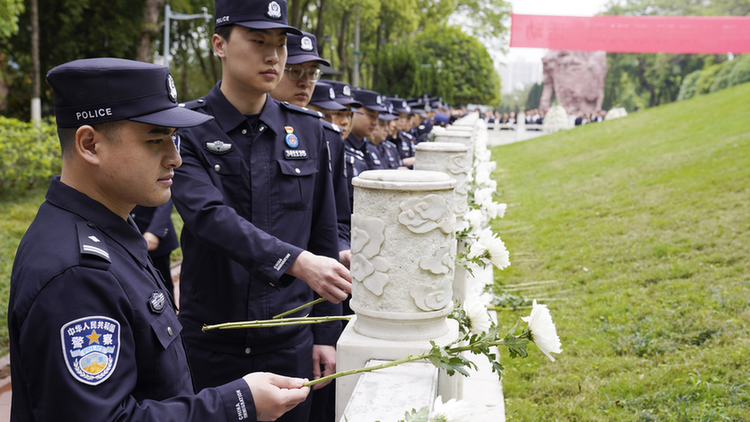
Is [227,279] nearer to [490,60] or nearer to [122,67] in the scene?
[122,67]

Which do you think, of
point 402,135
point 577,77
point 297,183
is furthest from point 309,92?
point 577,77

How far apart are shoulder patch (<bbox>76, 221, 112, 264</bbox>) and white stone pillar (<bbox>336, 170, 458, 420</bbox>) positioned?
3.05 ft

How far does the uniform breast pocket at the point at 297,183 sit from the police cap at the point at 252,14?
Answer: 59 cm

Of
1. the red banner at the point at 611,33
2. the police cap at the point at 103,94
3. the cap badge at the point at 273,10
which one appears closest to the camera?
the police cap at the point at 103,94

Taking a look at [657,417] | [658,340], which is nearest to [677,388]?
[657,417]

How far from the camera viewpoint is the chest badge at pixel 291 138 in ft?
9.16

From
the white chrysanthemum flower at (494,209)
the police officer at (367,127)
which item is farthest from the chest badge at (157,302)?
the police officer at (367,127)

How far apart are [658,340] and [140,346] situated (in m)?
4.52

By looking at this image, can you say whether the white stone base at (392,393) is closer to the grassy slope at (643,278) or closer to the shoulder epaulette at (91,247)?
the shoulder epaulette at (91,247)

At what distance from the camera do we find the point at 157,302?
161 cm

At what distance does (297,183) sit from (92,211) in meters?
1.22

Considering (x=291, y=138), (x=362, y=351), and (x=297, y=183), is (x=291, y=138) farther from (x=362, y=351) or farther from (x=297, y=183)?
(x=362, y=351)

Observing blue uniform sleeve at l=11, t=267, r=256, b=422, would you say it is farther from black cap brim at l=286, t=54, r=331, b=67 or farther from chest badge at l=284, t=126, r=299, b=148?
black cap brim at l=286, t=54, r=331, b=67

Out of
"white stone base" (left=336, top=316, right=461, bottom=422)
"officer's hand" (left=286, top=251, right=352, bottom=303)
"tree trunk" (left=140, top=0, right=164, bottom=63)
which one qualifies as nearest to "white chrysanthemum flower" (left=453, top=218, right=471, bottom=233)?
"white stone base" (left=336, top=316, right=461, bottom=422)
